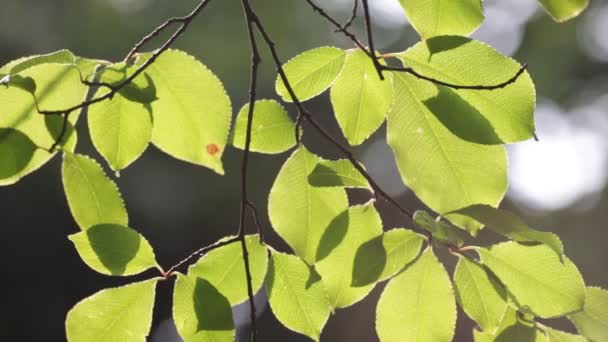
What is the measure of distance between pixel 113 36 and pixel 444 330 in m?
5.61

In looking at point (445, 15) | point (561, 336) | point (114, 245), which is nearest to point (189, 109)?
point (114, 245)

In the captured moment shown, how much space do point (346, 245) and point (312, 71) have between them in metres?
0.15

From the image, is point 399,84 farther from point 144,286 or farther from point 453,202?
point 144,286

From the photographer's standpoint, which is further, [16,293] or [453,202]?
[16,293]

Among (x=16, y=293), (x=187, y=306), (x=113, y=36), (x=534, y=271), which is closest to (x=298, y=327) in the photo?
(x=187, y=306)

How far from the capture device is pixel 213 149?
2.64 feet

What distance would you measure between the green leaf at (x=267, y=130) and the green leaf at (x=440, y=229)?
167mm

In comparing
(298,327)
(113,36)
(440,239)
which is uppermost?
(440,239)

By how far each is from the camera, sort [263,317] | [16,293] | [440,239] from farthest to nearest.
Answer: [263,317], [16,293], [440,239]

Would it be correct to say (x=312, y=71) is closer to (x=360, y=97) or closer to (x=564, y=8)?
(x=360, y=97)

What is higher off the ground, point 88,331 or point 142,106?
point 142,106

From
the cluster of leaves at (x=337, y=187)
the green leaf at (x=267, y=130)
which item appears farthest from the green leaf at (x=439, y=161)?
the green leaf at (x=267, y=130)

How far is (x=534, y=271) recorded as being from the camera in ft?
2.33

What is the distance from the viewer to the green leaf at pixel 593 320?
0.71m
